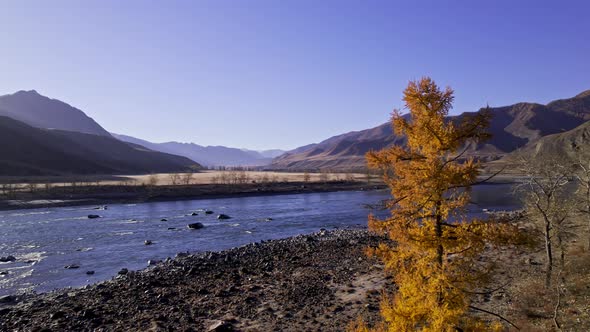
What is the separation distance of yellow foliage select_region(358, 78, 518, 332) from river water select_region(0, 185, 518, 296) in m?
9.46

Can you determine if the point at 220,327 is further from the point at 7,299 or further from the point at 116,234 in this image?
the point at 116,234

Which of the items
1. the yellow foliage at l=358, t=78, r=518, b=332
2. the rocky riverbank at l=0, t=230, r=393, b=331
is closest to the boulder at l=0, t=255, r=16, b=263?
the rocky riverbank at l=0, t=230, r=393, b=331

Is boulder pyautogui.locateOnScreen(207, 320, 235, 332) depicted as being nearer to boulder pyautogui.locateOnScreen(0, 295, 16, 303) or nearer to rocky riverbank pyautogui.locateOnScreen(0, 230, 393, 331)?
rocky riverbank pyautogui.locateOnScreen(0, 230, 393, 331)

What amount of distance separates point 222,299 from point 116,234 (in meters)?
29.3

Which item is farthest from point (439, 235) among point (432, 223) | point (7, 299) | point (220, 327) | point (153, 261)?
point (153, 261)

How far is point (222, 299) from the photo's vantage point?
2064 cm

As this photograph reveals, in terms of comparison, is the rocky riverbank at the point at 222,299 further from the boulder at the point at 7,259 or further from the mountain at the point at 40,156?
the mountain at the point at 40,156

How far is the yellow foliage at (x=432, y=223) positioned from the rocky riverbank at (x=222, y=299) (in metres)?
7.77

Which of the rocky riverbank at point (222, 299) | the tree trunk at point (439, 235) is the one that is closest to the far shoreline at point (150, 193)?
the rocky riverbank at point (222, 299)

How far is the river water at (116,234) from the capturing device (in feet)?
96.5

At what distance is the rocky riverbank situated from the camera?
17.5 m

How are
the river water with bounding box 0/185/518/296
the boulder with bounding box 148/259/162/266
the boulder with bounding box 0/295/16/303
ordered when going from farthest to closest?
the boulder with bounding box 148/259/162/266 < the river water with bounding box 0/185/518/296 < the boulder with bounding box 0/295/16/303

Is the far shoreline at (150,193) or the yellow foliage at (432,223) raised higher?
the yellow foliage at (432,223)

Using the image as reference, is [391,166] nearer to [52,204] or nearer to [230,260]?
[230,260]
